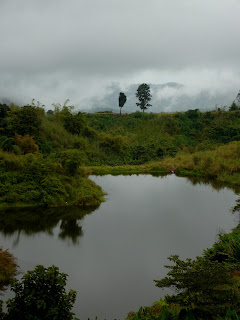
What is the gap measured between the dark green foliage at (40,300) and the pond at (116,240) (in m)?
1.69

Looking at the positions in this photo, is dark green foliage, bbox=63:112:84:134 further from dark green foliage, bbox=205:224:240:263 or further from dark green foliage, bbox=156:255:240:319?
dark green foliage, bbox=156:255:240:319

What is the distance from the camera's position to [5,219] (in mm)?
11367

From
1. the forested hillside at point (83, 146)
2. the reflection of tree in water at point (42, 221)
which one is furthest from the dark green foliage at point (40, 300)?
the forested hillside at point (83, 146)

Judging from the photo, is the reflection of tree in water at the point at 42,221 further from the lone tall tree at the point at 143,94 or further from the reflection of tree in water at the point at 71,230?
the lone tall tree at the point at 143,94

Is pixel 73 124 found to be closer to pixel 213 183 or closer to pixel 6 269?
pixel 213 183

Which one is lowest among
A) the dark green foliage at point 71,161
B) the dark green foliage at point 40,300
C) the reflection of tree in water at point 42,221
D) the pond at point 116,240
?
the pond at point 116,240

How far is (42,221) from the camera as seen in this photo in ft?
37.6

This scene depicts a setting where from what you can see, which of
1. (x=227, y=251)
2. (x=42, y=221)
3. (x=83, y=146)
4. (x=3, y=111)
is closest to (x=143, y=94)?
(x=83, y=146)

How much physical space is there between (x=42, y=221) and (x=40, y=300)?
7470 millimetres

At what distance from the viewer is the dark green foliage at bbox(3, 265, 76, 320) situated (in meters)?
4.31

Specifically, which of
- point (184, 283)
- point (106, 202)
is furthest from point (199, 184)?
point (184, 283)

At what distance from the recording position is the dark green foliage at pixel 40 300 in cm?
431

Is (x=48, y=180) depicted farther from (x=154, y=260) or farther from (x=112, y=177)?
(x=112, y=177)

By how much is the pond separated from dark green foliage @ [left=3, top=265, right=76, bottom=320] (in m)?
1.69
